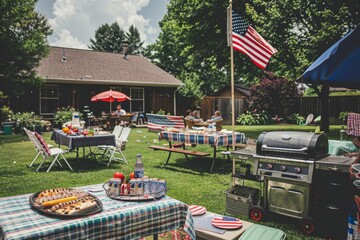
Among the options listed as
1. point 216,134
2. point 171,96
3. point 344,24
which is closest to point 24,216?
point 216,134

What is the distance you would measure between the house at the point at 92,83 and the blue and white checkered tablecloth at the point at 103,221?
17.3 metres

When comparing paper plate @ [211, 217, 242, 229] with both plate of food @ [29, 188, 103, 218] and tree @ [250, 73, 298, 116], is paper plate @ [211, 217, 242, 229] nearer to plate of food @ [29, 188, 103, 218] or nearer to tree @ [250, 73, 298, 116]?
plate of food @ [29, 188, 103, 218]

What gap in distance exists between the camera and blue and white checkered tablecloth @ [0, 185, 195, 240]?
2.10 meters

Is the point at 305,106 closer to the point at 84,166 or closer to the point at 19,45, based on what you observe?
the point at 19,45

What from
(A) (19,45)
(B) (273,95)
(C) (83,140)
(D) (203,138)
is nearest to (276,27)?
(D) (203,138)

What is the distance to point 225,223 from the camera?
3525mm

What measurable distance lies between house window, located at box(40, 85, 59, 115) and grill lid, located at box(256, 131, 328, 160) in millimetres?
17249

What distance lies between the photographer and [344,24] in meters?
12.8

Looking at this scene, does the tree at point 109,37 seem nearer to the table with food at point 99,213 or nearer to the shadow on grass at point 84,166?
the shadow on grass at point 84,166

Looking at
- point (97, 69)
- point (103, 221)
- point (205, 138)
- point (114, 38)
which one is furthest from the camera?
point (114, 38)

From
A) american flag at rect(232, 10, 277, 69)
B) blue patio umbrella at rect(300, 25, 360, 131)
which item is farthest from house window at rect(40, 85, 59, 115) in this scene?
blue patio umbrella at rect(300, 25, 360, 131)

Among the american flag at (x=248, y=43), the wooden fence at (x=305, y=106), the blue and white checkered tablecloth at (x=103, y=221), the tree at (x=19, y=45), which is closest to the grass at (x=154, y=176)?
the blue and white checkered tablecloth at (x=103, y=221)

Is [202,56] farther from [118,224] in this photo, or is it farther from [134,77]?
[118,224]

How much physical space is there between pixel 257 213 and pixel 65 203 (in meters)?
3.01
